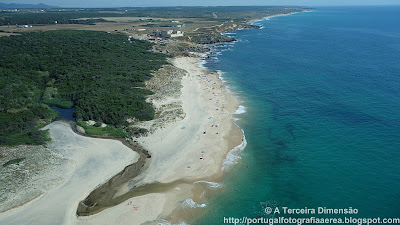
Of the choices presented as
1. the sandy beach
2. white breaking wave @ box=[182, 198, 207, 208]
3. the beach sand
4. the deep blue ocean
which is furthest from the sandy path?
the deep blue ocean

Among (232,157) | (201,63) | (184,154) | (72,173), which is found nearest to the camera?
(72,173)

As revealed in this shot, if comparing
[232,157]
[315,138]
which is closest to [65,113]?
A: [232,157]

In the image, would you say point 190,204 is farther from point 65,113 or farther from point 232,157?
point 65,113

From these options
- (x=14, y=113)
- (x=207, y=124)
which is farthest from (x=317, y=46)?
(x=14, y=113)

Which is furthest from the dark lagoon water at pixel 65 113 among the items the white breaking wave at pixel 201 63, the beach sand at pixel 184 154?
the white breaking wave at pixel 201 63

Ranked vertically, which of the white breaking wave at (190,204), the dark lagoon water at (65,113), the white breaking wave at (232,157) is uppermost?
the dark lagoon water at (65,113)

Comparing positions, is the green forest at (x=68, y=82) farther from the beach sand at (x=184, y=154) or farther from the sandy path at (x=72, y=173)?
the beach sand at (x=184, y=154)
